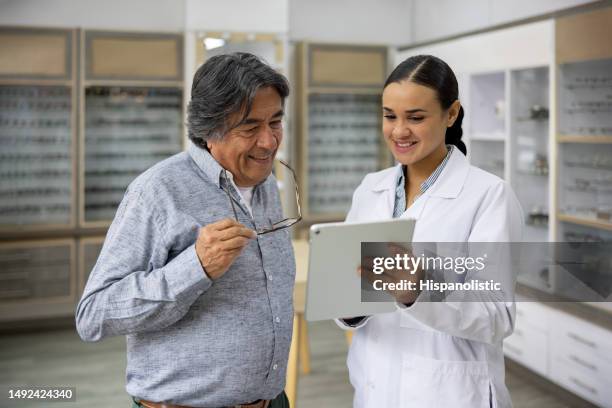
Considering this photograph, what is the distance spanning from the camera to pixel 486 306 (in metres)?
1.48

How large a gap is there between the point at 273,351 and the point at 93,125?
4.27 meters

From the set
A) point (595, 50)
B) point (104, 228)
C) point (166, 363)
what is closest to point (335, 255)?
point (166, 363)

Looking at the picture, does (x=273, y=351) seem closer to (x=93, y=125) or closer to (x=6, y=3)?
(x=93, y=125)

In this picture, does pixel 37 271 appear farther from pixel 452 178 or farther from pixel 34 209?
pixel 452 178

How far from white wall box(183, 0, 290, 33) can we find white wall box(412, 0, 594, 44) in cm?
149

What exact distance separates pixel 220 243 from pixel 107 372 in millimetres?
3267

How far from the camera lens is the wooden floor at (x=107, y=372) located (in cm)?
364

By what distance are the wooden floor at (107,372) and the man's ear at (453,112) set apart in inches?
93.6

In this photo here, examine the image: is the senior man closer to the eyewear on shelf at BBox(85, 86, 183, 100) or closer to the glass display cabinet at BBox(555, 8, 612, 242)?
the glass display cabinet at BBox(555, 8, 612, 242)

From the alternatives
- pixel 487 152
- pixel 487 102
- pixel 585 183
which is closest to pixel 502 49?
pixel 487 102

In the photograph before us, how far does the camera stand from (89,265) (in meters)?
5.07

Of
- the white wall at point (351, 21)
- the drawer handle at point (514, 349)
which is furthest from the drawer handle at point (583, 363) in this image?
the white wall at point (351, 21)

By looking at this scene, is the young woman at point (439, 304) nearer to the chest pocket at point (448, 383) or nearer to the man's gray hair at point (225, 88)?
the chest pocket at point (448, 383)

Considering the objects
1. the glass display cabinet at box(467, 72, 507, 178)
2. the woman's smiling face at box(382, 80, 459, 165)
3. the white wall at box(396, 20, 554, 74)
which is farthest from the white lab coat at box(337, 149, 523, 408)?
the glass display cabinet at box(467, 72, 507, 178)
